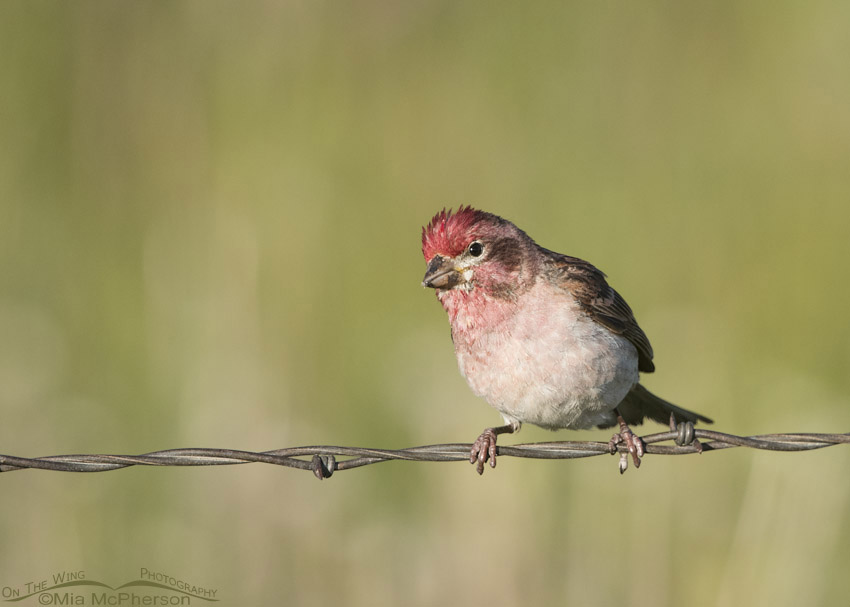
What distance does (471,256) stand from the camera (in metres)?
5.65

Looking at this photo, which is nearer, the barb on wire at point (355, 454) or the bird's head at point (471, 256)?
the barb on wire at point (355, 454)

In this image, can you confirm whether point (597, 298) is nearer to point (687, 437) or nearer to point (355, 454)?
point (687, 437)

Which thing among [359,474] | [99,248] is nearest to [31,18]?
[99,248]

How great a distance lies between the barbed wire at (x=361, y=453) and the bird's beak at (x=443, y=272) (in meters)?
1.24

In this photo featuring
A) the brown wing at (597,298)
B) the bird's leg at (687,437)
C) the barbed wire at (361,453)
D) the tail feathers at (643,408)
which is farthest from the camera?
the tail feathers at (643,408)

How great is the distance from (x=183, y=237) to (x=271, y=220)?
2.65 ft

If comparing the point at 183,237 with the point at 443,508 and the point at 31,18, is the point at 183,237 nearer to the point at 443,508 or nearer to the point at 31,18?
the point at 31,18

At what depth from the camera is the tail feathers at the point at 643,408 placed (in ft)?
20.4

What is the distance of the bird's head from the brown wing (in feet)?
0.88

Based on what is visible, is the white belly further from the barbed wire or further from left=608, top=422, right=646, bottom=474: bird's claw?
the barbed wire

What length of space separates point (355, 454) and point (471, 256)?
1644 millimetres

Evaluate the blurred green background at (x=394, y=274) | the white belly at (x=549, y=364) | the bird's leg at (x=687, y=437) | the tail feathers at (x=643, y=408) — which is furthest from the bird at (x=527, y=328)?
the blurred green background at (x=394, y=274)

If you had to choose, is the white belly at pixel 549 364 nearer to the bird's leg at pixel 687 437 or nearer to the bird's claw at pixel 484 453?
the bird's claw at pixel 484 453

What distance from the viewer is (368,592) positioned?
6477 mm
